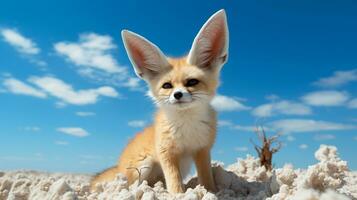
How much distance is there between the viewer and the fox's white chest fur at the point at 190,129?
435 cm

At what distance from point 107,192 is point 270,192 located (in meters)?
1.43

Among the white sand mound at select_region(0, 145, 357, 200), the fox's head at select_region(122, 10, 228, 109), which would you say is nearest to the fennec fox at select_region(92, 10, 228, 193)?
the fox's head at select_region(122, 10, 228, 109)

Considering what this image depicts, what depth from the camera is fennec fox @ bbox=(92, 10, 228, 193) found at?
422 cm

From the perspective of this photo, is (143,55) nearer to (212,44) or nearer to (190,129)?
(212,44)

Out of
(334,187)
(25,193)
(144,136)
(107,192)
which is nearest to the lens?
(334,187)

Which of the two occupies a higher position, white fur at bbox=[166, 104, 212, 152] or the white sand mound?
white fur at bbox=[166, 104, 212, 152]

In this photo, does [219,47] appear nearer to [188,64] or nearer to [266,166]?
[188,64]

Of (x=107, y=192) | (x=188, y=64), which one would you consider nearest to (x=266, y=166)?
(x=188, y=64)

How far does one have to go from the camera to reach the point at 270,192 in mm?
4051

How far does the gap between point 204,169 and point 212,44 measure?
1225 mm

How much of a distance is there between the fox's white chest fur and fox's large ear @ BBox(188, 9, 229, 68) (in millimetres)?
463

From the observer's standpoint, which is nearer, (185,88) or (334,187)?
(334,187)

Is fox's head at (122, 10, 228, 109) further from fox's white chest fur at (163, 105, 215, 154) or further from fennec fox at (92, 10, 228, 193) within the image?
fox's white chest fur at (163, 105, 215, 154)

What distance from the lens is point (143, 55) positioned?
4531 mm
